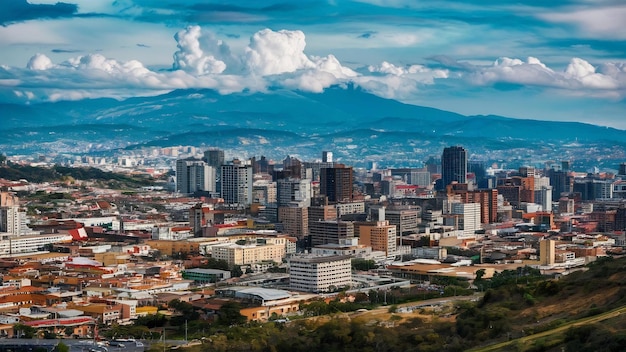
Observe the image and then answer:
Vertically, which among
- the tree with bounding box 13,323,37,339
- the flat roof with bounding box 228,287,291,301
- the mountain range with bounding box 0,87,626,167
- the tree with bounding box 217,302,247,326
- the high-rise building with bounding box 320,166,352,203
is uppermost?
the mountain range with bounding box 0,87,626,167

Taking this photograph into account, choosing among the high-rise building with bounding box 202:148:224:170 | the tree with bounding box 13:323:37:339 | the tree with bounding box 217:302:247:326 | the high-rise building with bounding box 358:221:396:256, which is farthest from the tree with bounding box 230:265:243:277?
the high-rise building with bounding box 202:148:224:170

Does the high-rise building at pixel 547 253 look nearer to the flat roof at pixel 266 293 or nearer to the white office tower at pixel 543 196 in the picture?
the flat roof at pixel 266 293

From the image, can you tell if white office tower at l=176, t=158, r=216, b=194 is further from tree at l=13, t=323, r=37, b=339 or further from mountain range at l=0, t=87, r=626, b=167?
mountain range at l=0, t=87, r=626, b=167

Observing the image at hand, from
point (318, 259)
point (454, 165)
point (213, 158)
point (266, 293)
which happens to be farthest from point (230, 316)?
point (213, 158)

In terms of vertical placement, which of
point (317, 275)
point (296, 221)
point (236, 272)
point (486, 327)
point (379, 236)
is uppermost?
point (296, 221)

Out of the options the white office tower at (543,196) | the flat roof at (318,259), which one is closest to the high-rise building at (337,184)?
the white office tower at (543,196)

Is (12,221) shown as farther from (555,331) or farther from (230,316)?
(555,331)
